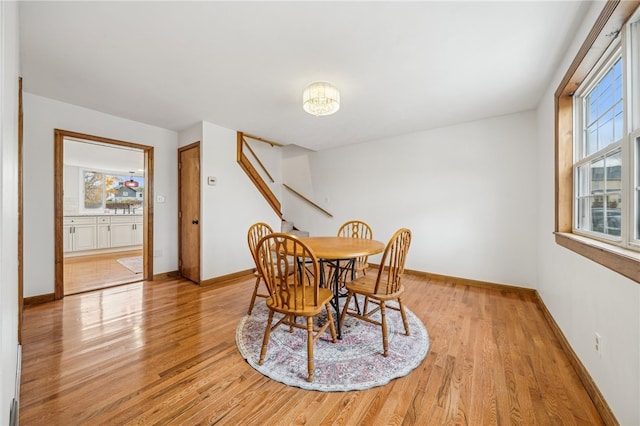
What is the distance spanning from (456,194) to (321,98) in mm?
2541

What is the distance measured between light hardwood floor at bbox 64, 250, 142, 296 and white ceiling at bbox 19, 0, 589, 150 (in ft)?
7.75

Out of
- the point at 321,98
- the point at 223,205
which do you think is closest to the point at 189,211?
the point at 223,205

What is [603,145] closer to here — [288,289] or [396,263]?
[396,263]

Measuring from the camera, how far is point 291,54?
193cm

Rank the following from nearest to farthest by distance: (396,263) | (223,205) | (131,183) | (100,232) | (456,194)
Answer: (396,263), (456,194), (223,205), (100,232), (131,183)

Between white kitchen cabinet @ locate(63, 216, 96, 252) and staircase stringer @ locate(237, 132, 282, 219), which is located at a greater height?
staircase stringer @ locate(237, 132, 282, 219)

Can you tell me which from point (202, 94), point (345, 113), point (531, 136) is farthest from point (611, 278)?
point (202, 94)

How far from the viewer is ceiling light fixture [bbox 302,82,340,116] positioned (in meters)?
2.17

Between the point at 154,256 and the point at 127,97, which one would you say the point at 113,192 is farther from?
the point at 127,97

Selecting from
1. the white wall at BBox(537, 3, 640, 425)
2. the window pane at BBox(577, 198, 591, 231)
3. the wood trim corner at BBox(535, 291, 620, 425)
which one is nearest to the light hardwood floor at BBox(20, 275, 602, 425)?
the wood trim corner at BBox(535, 291, 620, 425)

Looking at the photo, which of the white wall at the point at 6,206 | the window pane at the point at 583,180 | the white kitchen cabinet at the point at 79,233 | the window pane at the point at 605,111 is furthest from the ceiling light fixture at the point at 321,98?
the white kitchen cabinet at the point at 79,233

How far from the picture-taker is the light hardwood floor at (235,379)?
131 cm

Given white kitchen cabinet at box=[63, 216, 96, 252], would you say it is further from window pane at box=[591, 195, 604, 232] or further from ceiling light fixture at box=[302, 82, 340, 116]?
window pane at box=[591, 195, 604, 232]

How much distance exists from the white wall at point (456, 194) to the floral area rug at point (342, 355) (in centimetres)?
176
